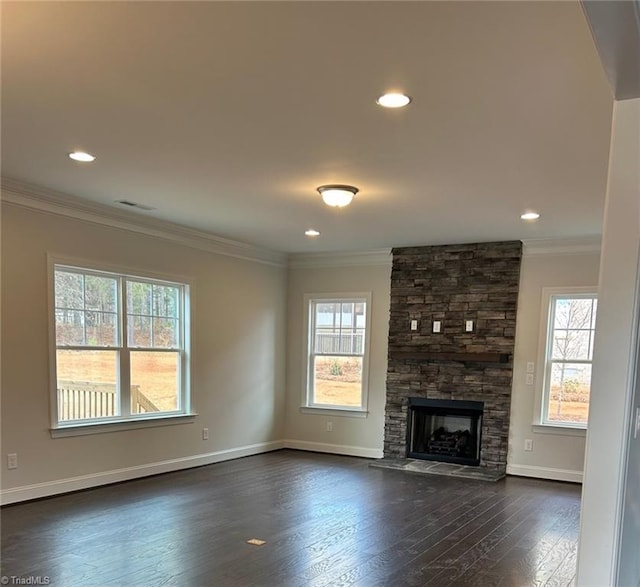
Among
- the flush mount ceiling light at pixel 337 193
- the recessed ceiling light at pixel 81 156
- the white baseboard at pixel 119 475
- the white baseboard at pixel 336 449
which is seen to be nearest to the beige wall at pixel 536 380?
the white baseboard at pixel 336 449

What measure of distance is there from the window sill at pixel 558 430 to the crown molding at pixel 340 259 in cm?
257

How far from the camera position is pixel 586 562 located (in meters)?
2.00

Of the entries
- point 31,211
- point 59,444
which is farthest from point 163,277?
point 59,444

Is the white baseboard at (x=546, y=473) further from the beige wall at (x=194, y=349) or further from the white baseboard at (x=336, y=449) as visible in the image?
the beige wall at (x=194, y=349)

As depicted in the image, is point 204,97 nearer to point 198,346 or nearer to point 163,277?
A: point 163,277

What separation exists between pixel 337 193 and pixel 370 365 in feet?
11.2

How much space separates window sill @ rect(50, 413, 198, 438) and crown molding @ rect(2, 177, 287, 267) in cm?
185

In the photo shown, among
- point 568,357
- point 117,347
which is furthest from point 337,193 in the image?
point 568,357

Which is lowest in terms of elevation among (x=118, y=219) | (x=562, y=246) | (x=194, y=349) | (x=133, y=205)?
(x=194, y=349)

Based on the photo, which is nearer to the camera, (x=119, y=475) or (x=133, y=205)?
(x=133, y=205)

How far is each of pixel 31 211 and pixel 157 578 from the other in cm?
308

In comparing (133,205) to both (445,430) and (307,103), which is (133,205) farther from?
(445,430)

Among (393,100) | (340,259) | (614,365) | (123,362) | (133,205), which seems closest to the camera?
(614,365)

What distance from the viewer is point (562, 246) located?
6000 millimetres
